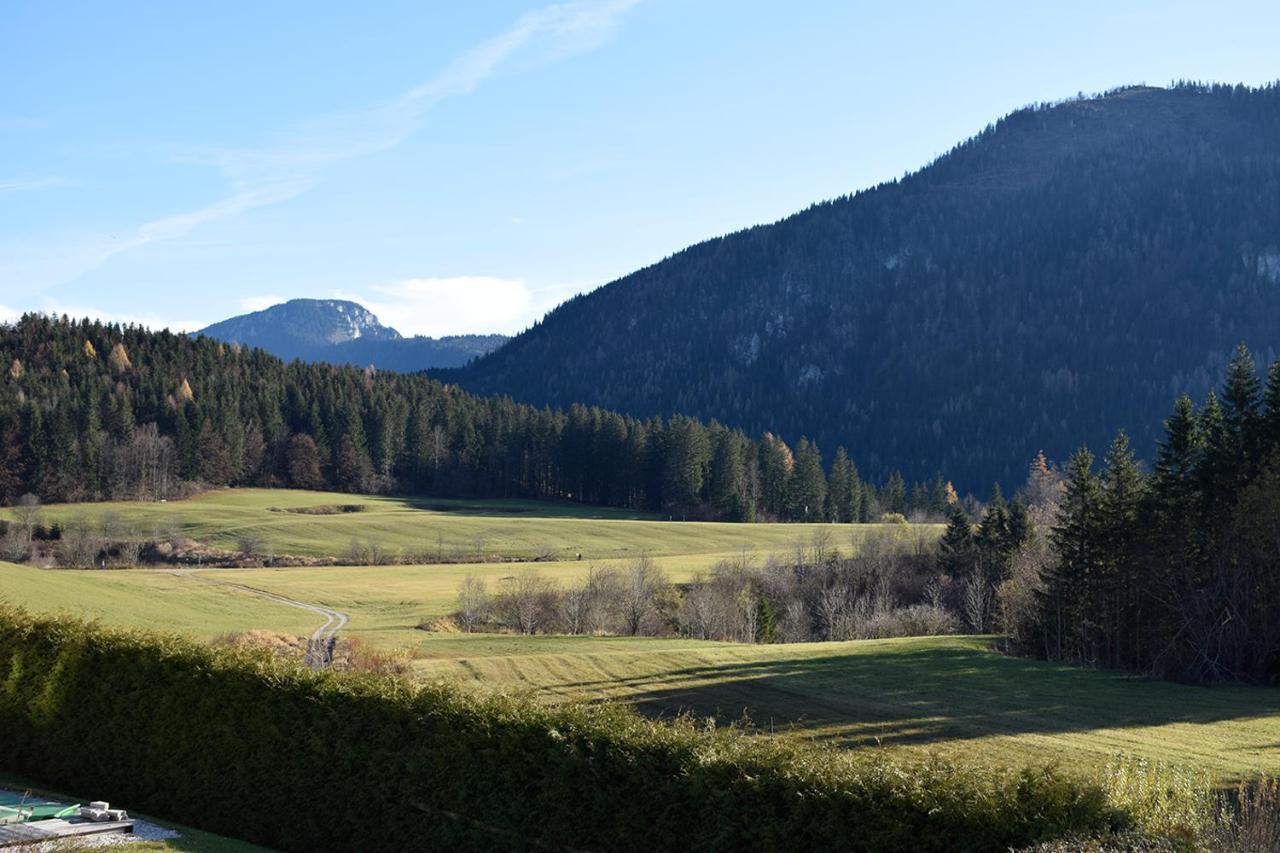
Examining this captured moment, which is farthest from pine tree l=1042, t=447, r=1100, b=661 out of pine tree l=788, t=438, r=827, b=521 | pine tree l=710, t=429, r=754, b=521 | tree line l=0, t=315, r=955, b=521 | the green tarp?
pine tree l=788, t=438, r=827, b=521

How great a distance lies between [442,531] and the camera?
105812 millimetres

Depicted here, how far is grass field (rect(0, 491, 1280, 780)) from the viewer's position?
89.4 feet

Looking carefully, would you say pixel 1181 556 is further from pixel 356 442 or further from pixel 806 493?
pixel 356 442

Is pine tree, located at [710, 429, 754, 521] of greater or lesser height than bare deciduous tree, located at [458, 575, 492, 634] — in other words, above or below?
above

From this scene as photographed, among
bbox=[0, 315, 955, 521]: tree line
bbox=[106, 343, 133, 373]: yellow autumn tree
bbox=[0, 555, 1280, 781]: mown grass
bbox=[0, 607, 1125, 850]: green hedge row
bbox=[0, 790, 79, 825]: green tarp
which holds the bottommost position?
bbox=[0, 555, 1280, 781]: mown grass

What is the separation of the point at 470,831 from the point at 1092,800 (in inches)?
339

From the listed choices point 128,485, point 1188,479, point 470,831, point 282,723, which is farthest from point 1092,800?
point 128,485

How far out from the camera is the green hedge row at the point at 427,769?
11.2 metres

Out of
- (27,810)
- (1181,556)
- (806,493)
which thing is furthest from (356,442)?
(27,810)

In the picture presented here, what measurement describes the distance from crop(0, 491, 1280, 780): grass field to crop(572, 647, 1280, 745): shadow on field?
3.8 inches

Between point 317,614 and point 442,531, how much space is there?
156 ft

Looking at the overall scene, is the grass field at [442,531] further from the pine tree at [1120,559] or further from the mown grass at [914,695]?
the mown grass at [914,695]

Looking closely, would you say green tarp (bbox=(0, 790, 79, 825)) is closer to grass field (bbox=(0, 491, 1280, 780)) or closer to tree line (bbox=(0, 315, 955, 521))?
grass field (bbox=(0, 491, 1280, 780))

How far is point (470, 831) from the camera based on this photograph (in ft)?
47.2
